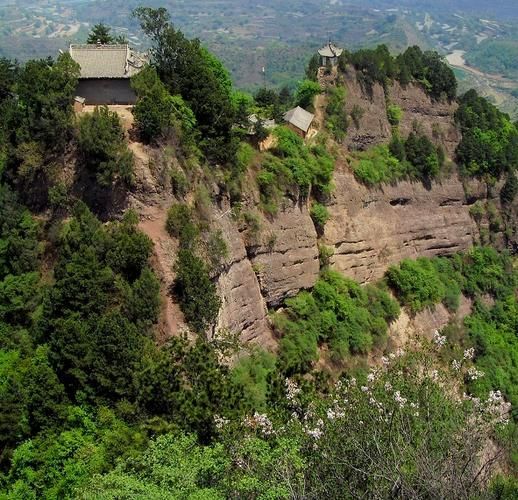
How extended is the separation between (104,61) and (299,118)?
44.2 feet

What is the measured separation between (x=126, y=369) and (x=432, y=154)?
31616mm

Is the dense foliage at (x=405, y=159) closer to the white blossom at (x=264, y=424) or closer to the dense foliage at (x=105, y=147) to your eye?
the dense foliage at (x=105, y=147)

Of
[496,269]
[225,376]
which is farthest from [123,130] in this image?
[496,269]

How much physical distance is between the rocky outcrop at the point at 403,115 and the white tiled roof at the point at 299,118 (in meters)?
3.94

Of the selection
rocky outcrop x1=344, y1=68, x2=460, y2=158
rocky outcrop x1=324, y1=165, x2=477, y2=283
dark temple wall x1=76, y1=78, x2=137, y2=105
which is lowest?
rocky outcrop x1=324, y1=165, x2=477, y2=283

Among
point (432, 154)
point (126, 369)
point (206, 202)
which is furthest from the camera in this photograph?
point (432, 154)

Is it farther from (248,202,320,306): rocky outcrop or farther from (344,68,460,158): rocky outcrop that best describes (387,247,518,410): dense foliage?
(344,68,460,158): rocky outcrop

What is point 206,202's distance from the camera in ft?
99.2

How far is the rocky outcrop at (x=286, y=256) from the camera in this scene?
114 ft

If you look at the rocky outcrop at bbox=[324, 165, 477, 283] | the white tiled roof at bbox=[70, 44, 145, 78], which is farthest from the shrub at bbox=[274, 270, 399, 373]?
the white tiled roof at bbox=[70, 44, 145, 78]

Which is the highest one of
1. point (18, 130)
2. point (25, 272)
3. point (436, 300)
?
point (18, 130)

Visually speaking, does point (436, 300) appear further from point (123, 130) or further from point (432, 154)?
point (123, 130)

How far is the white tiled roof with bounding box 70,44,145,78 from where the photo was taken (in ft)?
103

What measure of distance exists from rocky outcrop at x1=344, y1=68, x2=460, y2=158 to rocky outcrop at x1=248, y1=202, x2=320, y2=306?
950cm
